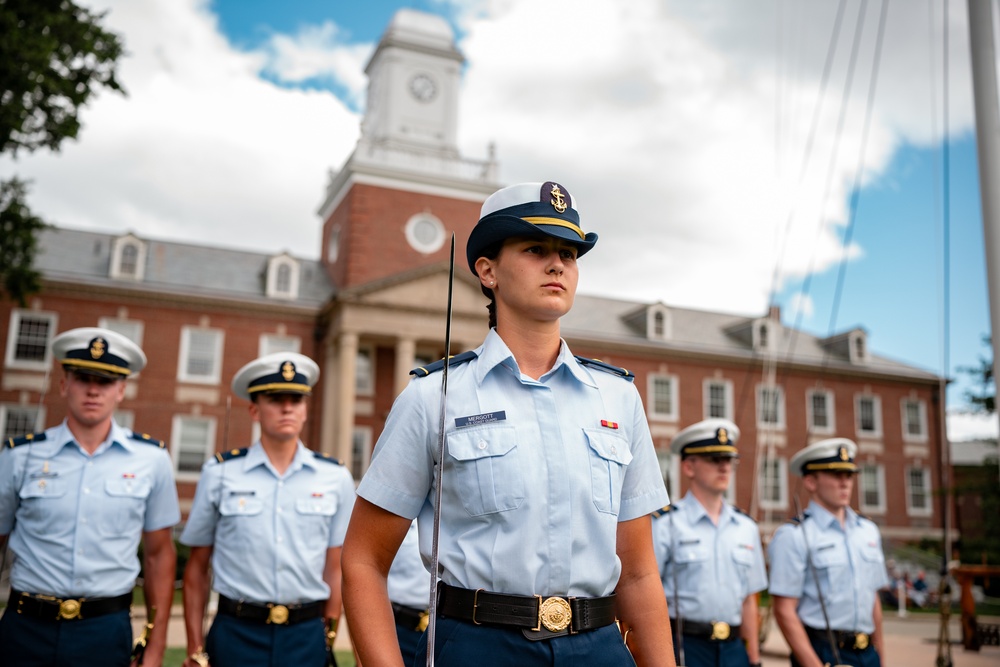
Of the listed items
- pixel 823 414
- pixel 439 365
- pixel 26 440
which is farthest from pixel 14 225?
pixel 823 414

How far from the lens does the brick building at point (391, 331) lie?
30312 mm

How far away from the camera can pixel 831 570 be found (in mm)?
5820

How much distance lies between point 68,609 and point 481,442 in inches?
125

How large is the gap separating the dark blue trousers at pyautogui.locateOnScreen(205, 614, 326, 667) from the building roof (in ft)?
93.1

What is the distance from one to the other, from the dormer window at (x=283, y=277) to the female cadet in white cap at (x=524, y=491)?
3139 centimetres

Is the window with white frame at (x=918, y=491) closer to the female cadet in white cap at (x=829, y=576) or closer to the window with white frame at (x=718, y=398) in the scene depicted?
the window with white frame at (x=718, y=398)

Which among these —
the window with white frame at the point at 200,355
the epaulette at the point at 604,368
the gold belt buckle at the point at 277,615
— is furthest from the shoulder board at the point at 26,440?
the window with white frame at the point at 200,355

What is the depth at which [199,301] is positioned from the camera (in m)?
31.3

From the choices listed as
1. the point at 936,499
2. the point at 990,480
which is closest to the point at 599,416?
the point at 990,480

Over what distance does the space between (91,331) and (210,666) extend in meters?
2.01

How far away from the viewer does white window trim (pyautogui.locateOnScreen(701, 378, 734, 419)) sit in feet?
123

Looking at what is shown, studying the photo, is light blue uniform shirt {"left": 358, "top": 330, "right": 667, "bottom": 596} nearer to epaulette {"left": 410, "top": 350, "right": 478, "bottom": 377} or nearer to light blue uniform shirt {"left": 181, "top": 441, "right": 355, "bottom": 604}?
epaulette {"left": 410, "top": 350, "right": 478, "bottom": 377}

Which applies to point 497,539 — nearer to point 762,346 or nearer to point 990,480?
point 990,480

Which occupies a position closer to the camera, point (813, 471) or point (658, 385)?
point (813, 471)
